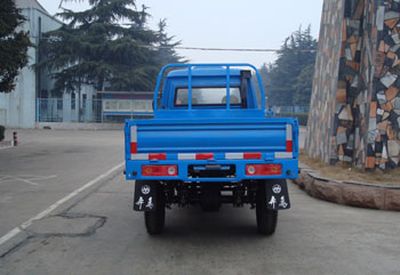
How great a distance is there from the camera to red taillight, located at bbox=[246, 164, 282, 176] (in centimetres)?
580

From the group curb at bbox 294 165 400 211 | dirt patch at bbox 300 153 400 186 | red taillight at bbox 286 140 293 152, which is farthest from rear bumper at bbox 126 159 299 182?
dirt patch at bbox 300 153 400 186

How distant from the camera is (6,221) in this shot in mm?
7469

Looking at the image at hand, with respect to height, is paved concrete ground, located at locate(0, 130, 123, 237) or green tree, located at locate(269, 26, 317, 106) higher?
green tree, located at locate(269, 26, 317, 106)

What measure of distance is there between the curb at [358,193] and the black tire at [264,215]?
279 centimetres

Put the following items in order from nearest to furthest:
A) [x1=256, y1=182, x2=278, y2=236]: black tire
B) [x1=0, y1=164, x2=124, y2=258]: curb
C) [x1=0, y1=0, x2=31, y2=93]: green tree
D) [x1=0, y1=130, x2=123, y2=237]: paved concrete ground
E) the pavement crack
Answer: [x1=0, y1=164, x2=124, y2=258]: curb → [x1=256, y1=182, x2=278, y2=236]: black tire → the pavement crack → [x1=0, y1=130, x2=123, y2=237]: paved concrete ground → [x1=0, y1=0, x2=31, y2=93]: green tree

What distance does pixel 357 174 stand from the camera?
33.6 ft

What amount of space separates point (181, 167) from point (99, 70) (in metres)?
36.9

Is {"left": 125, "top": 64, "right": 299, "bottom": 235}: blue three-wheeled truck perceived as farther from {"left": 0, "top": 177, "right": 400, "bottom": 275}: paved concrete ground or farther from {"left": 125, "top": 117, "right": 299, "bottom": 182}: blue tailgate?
{"left": 0, "top": 177, "right": 400, "bottom": 275}: paved concrete ground

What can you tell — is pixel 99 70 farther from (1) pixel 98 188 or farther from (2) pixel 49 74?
(1) pixel 98 188

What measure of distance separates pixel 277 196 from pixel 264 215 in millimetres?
506

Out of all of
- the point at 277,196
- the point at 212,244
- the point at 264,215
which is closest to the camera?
the point at 277,196

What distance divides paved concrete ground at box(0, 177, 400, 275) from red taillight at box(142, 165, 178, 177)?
0.95 meters

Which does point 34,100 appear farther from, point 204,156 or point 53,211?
point 204,156

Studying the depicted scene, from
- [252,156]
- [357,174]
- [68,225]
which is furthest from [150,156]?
[357,174]
